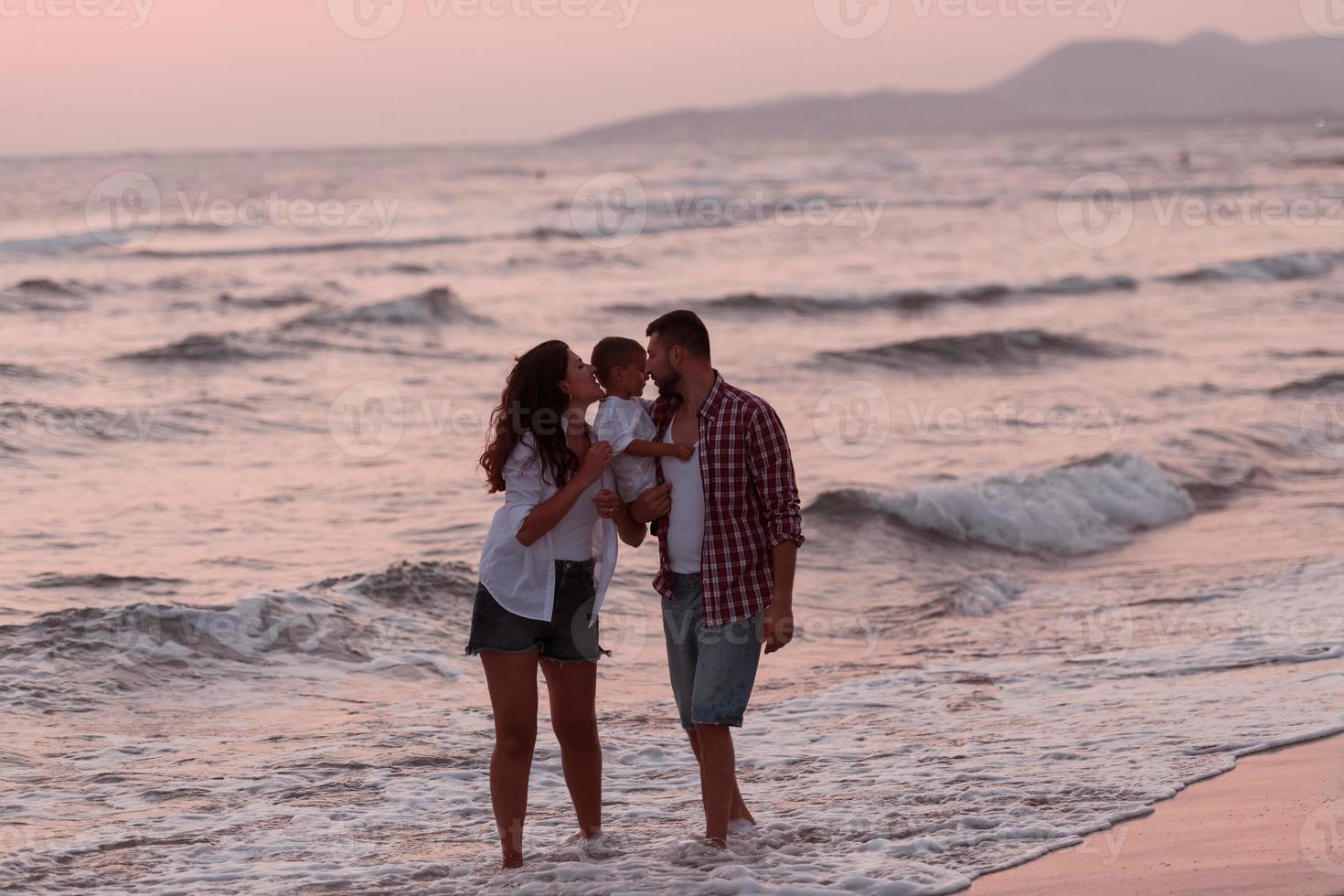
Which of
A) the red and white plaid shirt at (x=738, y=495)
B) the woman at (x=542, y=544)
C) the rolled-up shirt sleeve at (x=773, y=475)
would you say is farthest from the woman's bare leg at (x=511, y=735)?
the rolled-up shirt sleeve at (x=773, y=475)

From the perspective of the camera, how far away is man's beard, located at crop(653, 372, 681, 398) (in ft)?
15.3

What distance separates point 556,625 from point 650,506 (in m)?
0.50

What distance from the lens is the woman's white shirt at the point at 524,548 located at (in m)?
4.57

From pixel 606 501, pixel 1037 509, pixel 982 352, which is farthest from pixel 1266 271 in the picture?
pixel 606 501

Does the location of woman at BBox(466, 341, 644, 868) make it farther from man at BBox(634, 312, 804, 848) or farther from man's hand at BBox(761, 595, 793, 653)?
man's hand at BBox(761, 595, 793, 653)

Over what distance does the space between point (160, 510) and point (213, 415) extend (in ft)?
13.8

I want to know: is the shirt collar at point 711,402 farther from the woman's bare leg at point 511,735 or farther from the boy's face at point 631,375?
the woman's bare leg at point 511,735

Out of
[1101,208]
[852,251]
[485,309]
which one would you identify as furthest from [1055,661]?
[1101,208]

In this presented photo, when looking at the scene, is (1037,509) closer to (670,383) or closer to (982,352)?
(670,383)

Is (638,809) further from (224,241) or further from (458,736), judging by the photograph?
(224,241)

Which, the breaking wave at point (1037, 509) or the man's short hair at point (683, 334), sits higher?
the man's short hair at point (683, 334)

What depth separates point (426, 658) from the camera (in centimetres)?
812

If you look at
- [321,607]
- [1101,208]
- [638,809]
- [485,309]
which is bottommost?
[638,809]

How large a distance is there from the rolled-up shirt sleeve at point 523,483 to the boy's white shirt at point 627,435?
227mm
